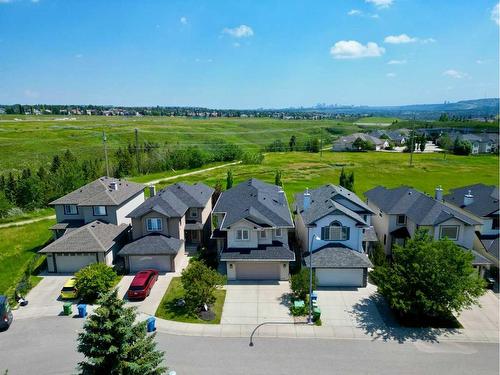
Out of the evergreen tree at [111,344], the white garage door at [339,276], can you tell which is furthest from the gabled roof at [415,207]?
the evergreen tree at [111,344]

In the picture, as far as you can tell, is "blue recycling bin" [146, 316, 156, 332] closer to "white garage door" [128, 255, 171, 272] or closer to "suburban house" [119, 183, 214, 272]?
"suburban house" [119, 183, 214, 272]

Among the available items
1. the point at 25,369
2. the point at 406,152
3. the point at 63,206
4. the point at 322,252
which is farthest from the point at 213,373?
the point at 406,152

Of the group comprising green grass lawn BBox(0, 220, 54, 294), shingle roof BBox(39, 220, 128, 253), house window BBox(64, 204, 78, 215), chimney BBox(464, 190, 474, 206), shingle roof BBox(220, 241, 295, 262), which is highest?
chimney BBox(464, 190, 474, 206)

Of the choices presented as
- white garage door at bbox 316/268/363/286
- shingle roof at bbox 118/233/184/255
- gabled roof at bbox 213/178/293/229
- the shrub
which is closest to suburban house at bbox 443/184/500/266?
white garage door at bbox 316/268/363/286

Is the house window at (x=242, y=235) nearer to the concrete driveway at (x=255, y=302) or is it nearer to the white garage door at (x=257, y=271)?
the white garage door at (x=257, y=271)

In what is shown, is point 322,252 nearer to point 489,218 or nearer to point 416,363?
point 416,363

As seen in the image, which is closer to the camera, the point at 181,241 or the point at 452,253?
the point at 452,253

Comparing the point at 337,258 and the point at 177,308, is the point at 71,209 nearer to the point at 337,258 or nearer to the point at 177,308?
the point at 177,308
